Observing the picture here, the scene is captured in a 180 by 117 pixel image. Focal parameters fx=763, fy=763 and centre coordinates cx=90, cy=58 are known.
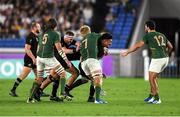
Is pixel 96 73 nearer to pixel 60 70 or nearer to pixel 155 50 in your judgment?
pixel 60 70

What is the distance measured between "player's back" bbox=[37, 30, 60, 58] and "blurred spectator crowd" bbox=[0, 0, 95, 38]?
2107 cm

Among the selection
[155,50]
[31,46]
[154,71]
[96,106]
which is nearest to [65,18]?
[31,46]

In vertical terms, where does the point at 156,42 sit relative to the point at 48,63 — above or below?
above

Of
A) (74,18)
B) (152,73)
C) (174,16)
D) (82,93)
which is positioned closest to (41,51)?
(152,73)

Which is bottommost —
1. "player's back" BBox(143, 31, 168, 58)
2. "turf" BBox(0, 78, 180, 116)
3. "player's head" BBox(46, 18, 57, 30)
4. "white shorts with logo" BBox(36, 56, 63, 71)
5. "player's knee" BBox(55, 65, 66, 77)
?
"turf" BBox(0, 78, 180, 116)

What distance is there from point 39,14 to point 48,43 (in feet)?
73.9

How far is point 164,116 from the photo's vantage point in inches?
705

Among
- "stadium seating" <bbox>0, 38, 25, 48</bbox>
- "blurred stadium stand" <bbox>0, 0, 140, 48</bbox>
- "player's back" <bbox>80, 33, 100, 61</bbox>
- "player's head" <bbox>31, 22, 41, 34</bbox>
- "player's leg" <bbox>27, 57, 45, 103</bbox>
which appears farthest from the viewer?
"blurred stadium stand" <bbox>0, 0, 140, 48</bbox>

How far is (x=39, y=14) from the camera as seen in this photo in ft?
145

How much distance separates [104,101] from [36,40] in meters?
4.25

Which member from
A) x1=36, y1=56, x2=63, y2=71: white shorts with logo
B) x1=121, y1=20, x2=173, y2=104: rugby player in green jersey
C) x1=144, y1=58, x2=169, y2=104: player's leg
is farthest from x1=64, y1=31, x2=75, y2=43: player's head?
x1=144, y1=58, x2=169, y2=104: player's leg

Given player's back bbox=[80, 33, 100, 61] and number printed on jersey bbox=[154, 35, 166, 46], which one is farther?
number printed on jersey bbox=[154, 35, 166, 46]

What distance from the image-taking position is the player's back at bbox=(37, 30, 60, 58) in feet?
70.9

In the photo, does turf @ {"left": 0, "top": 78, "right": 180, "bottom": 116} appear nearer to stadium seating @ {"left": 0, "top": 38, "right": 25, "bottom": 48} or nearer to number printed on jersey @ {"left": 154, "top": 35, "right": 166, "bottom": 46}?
number printed on jersey @ {"left": 154, "top": 35, "right": 166, "bottom": 46}
